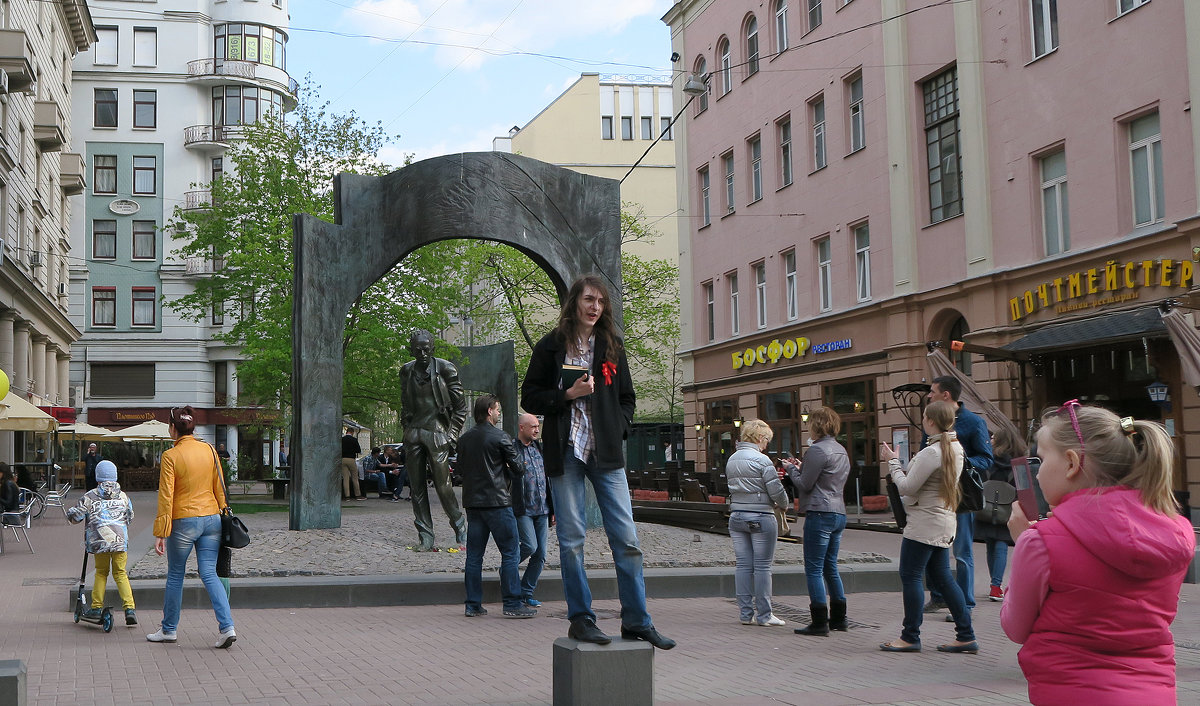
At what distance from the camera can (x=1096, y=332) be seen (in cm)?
1866

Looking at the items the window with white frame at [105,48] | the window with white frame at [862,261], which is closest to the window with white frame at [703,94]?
the window with white frame at [862,261]

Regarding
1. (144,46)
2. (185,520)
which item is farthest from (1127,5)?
(144,46)

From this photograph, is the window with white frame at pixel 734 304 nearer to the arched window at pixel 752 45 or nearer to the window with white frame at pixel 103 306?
the arched window at pixel 752 45

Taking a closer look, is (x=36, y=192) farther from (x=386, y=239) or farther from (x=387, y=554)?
(x=387, y=554)

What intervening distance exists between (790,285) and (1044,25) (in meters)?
11.4

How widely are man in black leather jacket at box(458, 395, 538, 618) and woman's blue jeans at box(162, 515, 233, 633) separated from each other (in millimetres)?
2128

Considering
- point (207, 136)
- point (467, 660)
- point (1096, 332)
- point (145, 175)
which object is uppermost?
point (207, 136)

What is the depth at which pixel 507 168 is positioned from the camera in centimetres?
1513

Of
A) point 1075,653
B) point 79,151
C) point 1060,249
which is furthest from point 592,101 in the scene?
point 1075,653

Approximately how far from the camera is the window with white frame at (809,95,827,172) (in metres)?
30.8

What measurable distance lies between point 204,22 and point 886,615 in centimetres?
5253

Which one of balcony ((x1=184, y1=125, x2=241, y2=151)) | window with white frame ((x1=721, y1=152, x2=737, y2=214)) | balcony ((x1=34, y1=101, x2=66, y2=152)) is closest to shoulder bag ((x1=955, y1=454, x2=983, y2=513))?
window with white frame ((x1=721, y1=152, x2=737, y2=214))

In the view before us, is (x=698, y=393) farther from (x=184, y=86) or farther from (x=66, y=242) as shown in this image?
(x=184, y=86)

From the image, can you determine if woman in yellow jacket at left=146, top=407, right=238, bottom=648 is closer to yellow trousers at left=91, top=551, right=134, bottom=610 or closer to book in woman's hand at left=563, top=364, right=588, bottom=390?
yellow trousers at left=91, top=551, right=134, bottom=610
